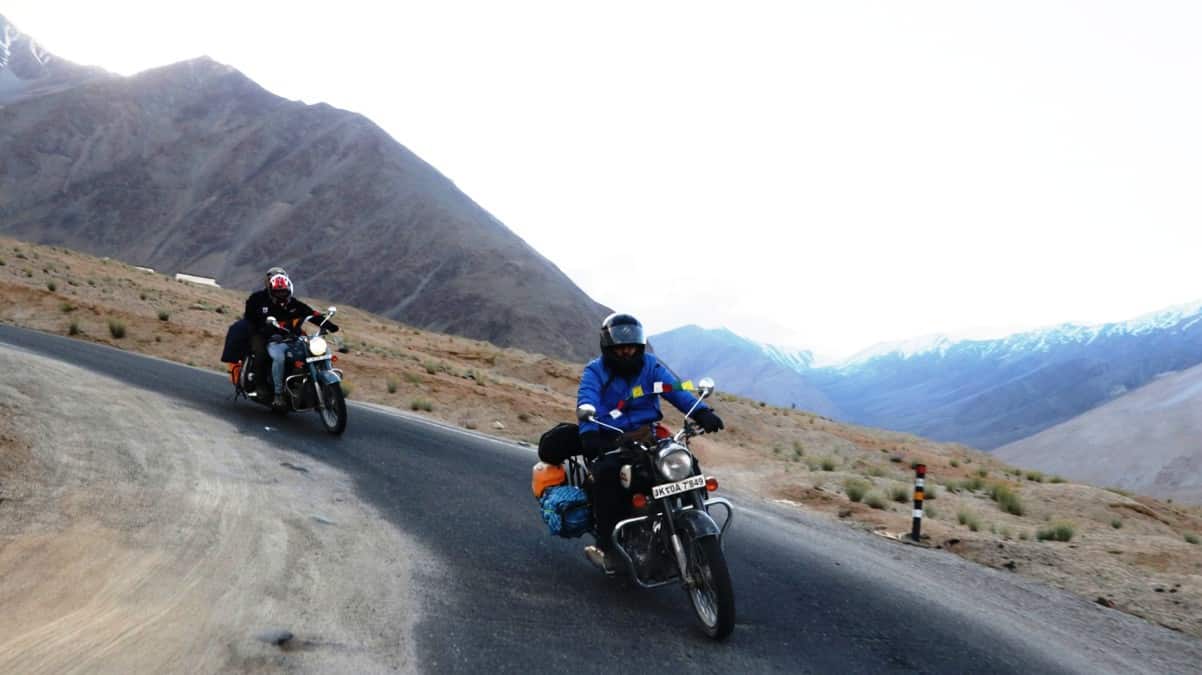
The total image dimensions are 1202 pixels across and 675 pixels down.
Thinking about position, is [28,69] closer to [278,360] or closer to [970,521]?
[278,360]

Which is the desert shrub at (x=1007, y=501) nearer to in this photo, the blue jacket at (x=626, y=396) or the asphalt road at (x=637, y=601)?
the asphalt road at (x=637, y=601)

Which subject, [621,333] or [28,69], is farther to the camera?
[28,69]

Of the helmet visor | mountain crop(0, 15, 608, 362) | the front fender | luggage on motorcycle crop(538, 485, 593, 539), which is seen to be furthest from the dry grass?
mountain crop(0, 15, 608, 362)

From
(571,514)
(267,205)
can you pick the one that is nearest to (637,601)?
(571,514)

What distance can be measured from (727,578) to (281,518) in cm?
404

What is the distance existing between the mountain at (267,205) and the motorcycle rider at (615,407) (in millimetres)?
86475

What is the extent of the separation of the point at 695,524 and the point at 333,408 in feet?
24.9

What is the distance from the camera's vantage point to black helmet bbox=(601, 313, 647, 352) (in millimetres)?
6426

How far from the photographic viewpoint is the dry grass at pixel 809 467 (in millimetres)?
10398

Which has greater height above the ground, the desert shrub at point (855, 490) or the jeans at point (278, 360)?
the jeans at point (278, 360)

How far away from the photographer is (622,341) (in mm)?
6426

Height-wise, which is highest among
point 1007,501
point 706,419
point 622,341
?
point 622,341

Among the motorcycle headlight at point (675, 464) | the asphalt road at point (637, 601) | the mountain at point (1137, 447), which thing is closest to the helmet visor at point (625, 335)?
the motorcycle headlight at point (675, 464)

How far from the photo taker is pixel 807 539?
10008 mm
